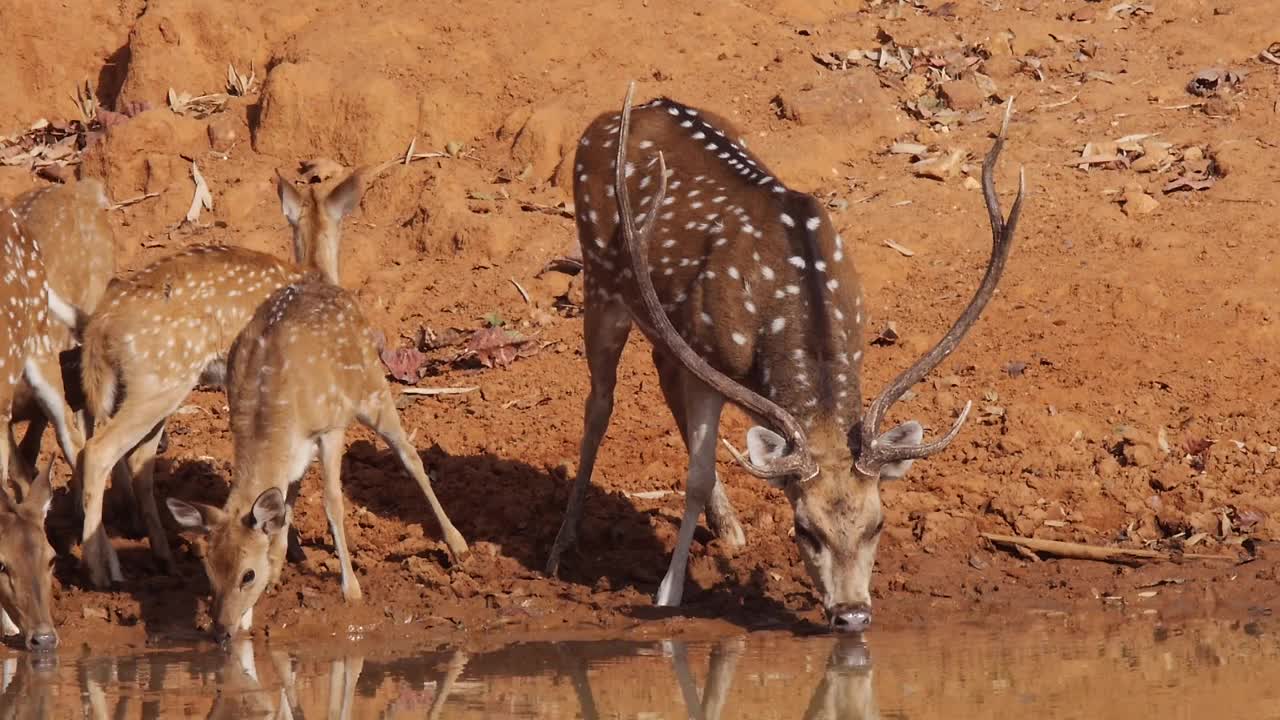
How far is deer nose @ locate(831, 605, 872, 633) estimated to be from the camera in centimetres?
883

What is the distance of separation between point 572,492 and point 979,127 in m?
6.26

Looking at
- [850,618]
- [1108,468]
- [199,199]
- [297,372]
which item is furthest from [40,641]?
[199,199]

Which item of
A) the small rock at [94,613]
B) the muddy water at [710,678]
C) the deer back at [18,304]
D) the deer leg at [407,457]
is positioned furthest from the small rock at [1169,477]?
the deer back at [18,304]

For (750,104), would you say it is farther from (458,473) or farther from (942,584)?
(942,584)

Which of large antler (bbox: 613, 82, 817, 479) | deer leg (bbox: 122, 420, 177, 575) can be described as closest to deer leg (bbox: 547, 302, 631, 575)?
large antler (bbox: 613, 82, 817, 479)

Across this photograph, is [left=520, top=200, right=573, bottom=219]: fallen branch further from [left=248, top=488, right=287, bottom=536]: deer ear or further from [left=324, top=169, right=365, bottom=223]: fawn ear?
[left=248, top=488, right=287, bottom=536]: deer ear

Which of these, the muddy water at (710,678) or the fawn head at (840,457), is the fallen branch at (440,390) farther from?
the fawn head at (840,457)

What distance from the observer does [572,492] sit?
423 inches

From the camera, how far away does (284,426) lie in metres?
9.90

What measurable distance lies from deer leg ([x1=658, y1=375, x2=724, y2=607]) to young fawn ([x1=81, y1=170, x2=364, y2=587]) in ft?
8.73

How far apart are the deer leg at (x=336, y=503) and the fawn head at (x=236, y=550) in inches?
22.2

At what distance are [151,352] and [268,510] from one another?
1555mm

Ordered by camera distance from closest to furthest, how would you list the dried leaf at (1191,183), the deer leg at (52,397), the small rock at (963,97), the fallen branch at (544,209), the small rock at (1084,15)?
the deer leg at (52,397)
the dried leaf at (1191,183)
the fallen branch at (544,209)
the small rock at (963,97)
the small rock at (1084,15)

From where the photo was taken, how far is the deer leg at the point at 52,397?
10.2 m
